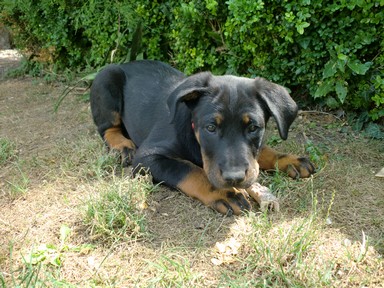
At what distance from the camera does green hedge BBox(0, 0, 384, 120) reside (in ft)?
14.1

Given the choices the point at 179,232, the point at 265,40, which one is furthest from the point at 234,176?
the point at 265,40

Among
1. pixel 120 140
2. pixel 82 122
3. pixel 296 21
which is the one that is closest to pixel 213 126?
pixel 120 140

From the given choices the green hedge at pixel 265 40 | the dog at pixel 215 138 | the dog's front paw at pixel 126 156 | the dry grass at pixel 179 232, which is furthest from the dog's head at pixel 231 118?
the green hedge at pixel 265 40

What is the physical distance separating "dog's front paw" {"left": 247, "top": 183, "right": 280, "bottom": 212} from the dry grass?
66mm

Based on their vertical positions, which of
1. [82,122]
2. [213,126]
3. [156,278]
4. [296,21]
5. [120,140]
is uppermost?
[296,21]

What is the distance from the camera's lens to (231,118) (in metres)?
2.97

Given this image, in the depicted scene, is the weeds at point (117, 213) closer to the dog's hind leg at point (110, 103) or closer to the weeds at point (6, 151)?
the dog's hind leg at point (110, 103)

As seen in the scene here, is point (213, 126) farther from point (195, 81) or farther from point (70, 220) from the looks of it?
point (70, 220)

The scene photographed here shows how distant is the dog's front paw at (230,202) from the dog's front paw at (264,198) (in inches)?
4.9

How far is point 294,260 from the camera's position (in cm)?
251

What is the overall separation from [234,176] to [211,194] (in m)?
0.42

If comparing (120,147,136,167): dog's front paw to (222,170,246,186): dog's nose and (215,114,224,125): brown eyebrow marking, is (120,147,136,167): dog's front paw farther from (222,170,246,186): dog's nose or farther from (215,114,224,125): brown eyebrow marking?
(222,170,246,186): dog's nose

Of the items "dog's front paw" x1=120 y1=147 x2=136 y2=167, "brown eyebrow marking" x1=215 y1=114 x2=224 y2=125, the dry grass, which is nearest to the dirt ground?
the dry grass

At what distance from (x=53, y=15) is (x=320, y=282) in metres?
6.67
